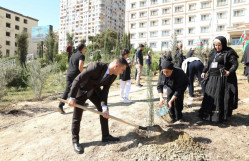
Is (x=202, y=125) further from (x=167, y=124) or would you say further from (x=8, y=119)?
(x=8, y=119)

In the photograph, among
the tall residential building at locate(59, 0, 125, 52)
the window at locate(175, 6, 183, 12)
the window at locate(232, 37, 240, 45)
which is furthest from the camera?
the tall residential building at locate(59, 0, 125, 52)

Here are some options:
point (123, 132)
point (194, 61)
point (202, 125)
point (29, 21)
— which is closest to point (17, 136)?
point (123, 132)

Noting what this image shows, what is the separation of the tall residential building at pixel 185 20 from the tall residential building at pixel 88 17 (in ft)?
130

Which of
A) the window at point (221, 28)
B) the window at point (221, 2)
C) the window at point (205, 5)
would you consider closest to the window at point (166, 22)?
the window at point (205, 5)

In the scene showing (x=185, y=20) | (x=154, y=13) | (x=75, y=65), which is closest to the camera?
(x=75, y=65)

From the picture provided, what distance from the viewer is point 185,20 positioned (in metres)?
35.0

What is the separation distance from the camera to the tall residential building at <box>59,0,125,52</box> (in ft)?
257

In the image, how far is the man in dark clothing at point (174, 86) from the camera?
3361 millimetres

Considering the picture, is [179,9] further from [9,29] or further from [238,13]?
[9,29]

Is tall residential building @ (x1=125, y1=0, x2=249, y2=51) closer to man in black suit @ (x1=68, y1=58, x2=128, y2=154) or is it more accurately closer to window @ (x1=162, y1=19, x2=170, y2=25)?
window @ (x1=162, y1=19, x2=170, y2=25)

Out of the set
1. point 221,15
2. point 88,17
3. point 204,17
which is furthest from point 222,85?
point 88,17

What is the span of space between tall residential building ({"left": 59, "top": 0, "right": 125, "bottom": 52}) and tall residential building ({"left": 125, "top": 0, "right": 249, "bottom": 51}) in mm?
39474

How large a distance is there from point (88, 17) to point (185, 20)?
58.7 meters

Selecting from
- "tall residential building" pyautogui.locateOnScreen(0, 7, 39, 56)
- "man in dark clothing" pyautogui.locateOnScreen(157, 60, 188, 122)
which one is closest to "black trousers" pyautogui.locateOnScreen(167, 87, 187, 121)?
"man in dark clothing" pyautogui.locateOnScreen(157, 60, 188, 122)
